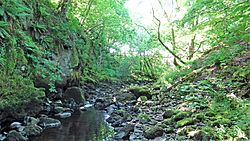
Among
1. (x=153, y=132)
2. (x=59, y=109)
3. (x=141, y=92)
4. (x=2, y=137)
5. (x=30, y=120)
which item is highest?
(x=141, y=92)

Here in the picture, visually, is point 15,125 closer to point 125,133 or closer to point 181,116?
point 125,133

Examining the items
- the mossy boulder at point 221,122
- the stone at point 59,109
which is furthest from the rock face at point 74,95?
the mossy boulder at point 221,122

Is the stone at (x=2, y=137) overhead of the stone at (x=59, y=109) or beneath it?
beneath

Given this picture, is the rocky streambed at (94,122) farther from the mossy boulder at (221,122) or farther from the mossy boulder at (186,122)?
the mossy boulder at (221,122)

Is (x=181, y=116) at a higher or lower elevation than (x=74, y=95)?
lower

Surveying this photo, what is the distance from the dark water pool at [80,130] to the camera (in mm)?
5820

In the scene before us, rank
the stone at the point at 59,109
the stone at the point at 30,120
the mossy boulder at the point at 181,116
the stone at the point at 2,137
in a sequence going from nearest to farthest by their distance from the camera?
1. the stone at the point at 2,137
2. the mossy boulder at the point at 181,116
3. the stone at the point at 30,120
4. the stone at the point at 59,109

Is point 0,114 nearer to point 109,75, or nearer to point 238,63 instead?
point 238,63

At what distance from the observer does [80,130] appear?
655 centimetres

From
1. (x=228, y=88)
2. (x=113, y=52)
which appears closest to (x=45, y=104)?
(x=228, y=88)

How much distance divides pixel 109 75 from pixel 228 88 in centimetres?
1416

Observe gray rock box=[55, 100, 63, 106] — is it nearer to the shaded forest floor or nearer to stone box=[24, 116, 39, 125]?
stone box=[24, 116, 39, 125]

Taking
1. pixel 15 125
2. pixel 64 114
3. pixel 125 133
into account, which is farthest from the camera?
pixel 64 114

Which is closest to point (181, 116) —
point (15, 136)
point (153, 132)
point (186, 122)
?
point (186, 122)
